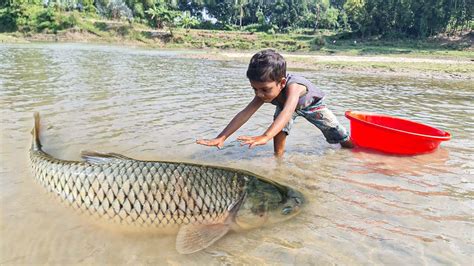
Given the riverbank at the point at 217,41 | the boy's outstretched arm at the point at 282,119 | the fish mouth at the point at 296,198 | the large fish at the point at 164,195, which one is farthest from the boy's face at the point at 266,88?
the riverbank at the point at 217,41

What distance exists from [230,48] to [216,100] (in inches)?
1277

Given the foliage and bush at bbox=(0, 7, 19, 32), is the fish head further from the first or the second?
bush at bbox=(0, 7, 19, 32)

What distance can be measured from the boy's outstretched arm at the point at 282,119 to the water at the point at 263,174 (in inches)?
24.9

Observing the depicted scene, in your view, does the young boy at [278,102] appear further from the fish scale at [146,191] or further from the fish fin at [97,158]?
the fish fin at [97,158]

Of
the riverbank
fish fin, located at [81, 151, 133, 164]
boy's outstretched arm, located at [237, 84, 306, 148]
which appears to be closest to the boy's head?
boy's outstretched arm, located at [237, 84, 306, 148]

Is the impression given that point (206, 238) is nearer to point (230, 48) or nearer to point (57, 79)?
point (57, 79)

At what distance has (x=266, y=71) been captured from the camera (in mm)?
3576

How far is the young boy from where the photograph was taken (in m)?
3.57

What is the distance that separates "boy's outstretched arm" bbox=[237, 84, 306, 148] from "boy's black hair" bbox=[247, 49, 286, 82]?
1.14 ft

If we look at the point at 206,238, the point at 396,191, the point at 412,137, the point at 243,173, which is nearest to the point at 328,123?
the point at 412,137

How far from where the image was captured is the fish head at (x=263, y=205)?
8.93 feet

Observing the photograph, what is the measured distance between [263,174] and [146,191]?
1.76 m

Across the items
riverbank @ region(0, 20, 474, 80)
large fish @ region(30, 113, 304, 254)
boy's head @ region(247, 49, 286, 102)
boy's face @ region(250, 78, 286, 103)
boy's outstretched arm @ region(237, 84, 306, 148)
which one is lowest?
large fish @ region(30, 113, 304, 254)

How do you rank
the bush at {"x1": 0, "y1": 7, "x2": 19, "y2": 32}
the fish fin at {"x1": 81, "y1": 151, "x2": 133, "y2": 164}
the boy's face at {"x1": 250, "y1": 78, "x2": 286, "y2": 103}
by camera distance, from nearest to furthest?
the fish fin at {"x1": 81, "y1": 151, "x2": 133, "y2": 164} < the boy's face at {"x1": 250, "y1": 78, "x2": 286, "y2": 103} < the bush at {"x1": 0, "y1": 7, "x2": 19, "y2": 32}
